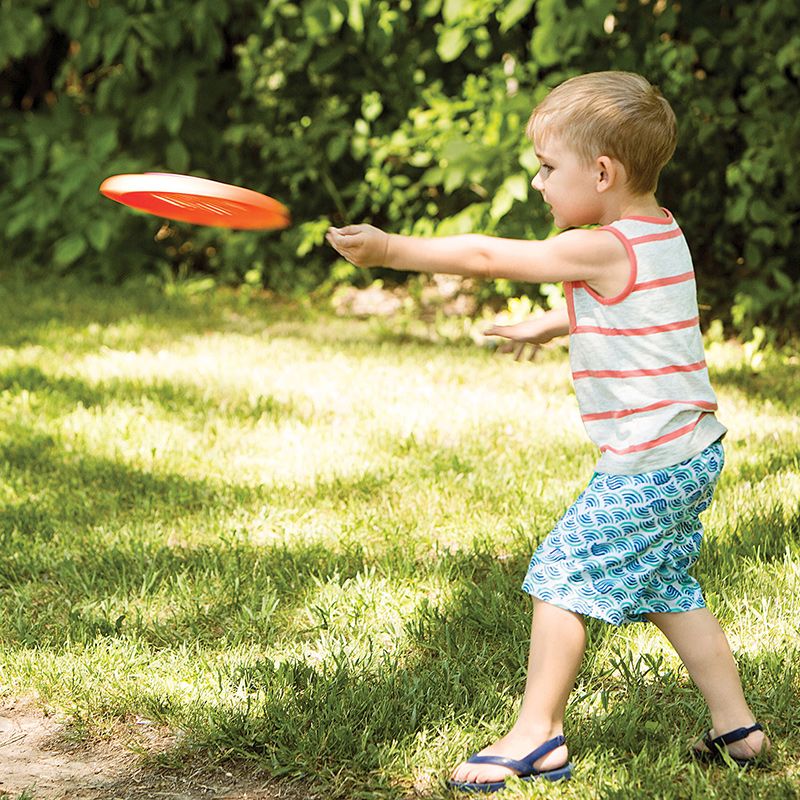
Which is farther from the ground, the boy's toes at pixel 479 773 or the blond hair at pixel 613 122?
the blond hair at pixel 613 122

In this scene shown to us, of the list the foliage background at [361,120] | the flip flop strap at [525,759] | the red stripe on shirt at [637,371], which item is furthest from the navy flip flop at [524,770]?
the foliage background at [361,120]

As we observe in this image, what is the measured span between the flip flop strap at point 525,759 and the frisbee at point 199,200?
41.6 inches

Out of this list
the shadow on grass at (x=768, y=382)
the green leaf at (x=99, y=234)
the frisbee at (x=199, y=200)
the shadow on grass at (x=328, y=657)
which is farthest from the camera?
the green leaf at (x=99, y=234)

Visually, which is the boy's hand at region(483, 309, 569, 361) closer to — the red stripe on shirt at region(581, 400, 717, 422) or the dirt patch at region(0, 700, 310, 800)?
the red stripe on shirt at region(581, 400, 717, 422)

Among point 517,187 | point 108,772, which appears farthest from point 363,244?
point 517,187

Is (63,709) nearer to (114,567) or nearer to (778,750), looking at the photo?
(114,567)

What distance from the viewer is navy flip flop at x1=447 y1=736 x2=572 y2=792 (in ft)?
6.77

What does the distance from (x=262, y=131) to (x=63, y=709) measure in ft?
17.3

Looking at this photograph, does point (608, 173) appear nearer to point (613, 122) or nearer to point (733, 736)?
point (613, 122)

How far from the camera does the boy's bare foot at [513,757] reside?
2066 millimetres

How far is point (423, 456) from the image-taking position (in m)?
3.83

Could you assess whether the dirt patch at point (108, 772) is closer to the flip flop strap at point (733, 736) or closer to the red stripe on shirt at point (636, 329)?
the flip flop strap at point (733, 736)

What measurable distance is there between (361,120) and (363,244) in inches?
194

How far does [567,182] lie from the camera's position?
2.09 meters
